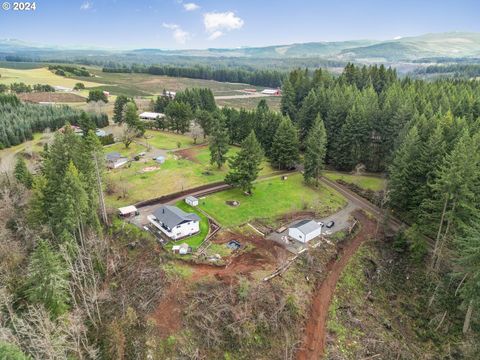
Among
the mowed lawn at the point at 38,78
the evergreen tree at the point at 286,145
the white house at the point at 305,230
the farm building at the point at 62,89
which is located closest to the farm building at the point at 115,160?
the evergreen tree at the point at 286,145

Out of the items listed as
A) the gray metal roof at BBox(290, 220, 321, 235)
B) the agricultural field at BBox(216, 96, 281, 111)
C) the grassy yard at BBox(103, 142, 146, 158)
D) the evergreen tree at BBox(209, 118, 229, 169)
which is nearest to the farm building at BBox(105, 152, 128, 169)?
the grassy yard at BBox(103, 142, 146, 158)

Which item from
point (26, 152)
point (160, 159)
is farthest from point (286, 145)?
point (26, 152)

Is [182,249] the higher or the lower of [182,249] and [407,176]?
the lower

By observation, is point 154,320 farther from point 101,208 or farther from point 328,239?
point 328,239

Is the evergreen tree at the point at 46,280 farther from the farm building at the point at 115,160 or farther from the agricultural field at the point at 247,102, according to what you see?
the agricultural field at the point at 247,102

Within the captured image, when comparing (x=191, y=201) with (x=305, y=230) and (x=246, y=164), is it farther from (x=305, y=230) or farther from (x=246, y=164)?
(x=305, y=230)

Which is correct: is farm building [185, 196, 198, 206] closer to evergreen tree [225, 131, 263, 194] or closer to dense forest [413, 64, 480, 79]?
evergreen tree [225, 131, 263, 194]

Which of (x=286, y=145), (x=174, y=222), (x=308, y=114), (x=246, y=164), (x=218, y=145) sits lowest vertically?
(x=174, y=222)
